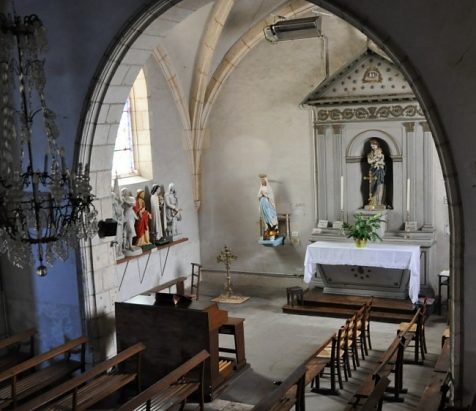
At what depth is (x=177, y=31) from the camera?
12273 mm

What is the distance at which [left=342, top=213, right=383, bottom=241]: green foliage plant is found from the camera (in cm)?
1173

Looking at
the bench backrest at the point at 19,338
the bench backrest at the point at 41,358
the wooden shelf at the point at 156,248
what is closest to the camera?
the bench backrest at the point at 41,358

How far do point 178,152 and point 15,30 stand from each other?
7.37 m

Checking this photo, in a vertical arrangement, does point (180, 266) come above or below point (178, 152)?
below

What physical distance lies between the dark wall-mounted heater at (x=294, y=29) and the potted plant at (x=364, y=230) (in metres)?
3.32

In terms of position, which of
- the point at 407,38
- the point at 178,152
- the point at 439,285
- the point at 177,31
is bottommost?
the point at 439,285

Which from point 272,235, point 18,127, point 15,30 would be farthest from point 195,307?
point 272,235

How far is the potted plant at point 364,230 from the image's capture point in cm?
1173


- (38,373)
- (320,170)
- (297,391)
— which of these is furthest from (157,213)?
(297,391)

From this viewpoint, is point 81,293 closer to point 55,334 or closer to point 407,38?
point 55,334

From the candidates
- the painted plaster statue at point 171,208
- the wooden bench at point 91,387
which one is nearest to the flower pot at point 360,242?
the painted plaster statue at point 171,208

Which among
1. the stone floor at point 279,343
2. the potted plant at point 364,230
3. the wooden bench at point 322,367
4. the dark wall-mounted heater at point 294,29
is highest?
the dark wall-mounted heater at point 294,29

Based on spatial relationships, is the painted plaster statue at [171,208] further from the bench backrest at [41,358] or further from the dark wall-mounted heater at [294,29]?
the bench backrest at [41,358]

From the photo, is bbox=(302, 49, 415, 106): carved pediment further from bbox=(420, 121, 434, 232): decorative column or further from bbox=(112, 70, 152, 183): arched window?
bbox=(112, 70, 152, 183): arched window
